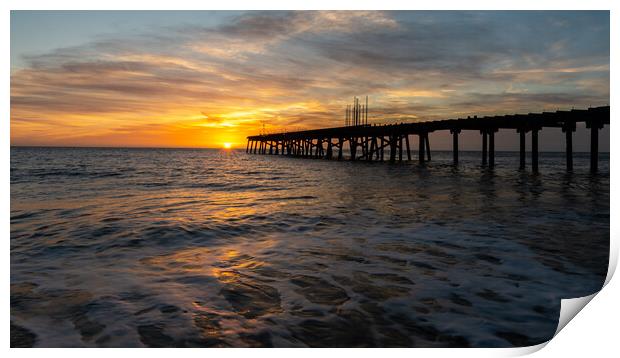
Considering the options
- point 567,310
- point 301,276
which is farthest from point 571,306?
point 301,276

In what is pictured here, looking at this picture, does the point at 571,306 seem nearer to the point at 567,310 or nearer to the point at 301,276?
the point at 567,310

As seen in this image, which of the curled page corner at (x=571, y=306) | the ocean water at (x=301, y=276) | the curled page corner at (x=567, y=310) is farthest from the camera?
the curled page corner at (x=571, y=306)

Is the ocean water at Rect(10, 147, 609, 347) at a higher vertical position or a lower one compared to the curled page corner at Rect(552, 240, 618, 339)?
higher

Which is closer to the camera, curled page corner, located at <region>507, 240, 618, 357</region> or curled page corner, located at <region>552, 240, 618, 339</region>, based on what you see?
curled page corner, located at <region>507, 240, 618, 357</region>

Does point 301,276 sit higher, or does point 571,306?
point 301,276

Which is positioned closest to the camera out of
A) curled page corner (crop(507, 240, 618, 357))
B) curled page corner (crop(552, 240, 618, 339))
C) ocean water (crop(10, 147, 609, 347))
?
curled page corner (crop(507, 240, 618, 357))

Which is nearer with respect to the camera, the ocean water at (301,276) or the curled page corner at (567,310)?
the curled page corner at (567,310)

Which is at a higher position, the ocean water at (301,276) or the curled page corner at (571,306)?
the ocean water at (301,276)

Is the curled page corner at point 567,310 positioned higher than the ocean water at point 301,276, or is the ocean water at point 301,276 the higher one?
the ocean water at point 301,276

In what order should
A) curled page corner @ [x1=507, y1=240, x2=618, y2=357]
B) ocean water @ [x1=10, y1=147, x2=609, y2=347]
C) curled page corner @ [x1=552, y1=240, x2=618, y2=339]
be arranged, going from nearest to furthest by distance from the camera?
curled page corner @ [x1=507, y1=240, x2=618, y2=357]
ocean water @ [x1=10, y1=147, x2=609, y2=347]
curled page corner @ [x1=552, y1=240, x2=618, y2=339]

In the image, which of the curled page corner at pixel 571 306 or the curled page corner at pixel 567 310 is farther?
the curled page corner at pixel 571 306

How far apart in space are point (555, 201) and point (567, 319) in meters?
8.39

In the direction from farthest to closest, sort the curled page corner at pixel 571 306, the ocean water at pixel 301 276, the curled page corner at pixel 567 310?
1. the curled page corner at pixel 571 306
2. the ocean water at pixel 301 276
3. the curled page corner at pixel 567 310
